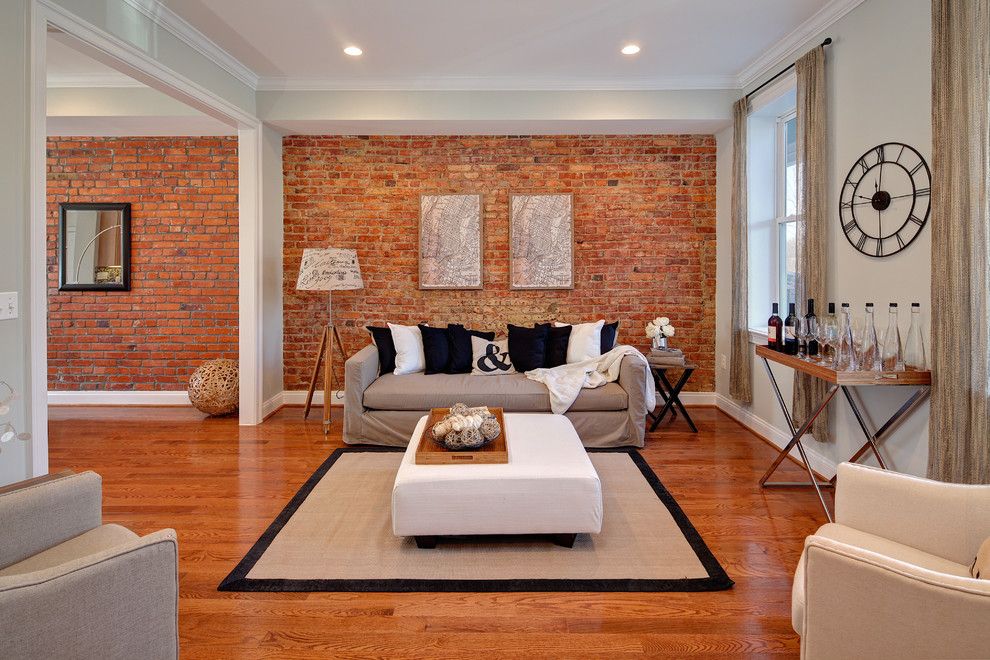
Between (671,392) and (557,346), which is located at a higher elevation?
(557,346)

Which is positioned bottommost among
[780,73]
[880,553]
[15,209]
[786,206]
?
[880,553]

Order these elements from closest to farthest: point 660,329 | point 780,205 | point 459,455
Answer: point 459,455, point 780,205, point 660,329

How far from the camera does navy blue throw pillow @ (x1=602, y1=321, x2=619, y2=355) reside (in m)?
5.15

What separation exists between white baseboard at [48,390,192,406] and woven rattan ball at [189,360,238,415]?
0.69 metres

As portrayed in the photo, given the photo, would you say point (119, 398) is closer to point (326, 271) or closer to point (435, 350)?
point (326, 271)

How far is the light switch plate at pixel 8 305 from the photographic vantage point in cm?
255

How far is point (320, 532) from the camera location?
3014mm

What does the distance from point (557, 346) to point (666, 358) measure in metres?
0.91

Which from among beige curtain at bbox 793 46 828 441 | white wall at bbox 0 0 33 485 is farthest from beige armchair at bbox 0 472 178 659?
beige curtain at bbox 793 46 828 441

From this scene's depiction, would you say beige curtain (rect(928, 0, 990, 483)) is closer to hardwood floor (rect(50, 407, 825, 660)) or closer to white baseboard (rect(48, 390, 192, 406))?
hardwood floor (rect(50, 407, 825, 660))

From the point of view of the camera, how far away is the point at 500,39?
4.26 metres

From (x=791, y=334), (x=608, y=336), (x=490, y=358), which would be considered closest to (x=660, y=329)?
(x=608, y=336)

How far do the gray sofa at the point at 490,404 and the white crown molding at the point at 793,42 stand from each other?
2449mm

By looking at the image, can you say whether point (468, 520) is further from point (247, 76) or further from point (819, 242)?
point (247, 76)
